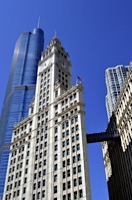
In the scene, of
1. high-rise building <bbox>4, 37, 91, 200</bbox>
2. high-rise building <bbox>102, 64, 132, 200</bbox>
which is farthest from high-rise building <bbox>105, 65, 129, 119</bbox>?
high-rise building <bbox>102, 64, 132, 200</bbox>

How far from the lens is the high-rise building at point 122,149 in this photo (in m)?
70.8

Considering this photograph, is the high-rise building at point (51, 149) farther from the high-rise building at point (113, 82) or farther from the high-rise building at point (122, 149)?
the high-rise building at point (113, 82)

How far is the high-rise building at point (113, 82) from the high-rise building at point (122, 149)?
61.5 m

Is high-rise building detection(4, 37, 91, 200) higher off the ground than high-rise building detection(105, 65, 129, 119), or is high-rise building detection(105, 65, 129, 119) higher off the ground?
high-rise building detection(105, 65, 129, 119)

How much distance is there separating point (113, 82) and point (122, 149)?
8710cm

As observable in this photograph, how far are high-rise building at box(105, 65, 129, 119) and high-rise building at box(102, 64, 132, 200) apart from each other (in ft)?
202

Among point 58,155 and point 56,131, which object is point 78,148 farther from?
point 56,131

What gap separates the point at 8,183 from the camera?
77875 mm

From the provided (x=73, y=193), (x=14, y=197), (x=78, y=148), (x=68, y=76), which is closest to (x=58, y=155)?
(x=78, y=148)

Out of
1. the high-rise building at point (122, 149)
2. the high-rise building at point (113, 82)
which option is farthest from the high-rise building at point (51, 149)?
the high-rise building at point (113, 82)

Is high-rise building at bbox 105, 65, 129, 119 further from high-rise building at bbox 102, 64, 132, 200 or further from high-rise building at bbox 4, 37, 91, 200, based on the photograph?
high-rise building at bbox 102, 64, 132, 200

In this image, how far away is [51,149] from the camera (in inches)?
2884

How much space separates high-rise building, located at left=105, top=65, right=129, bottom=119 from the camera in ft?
486

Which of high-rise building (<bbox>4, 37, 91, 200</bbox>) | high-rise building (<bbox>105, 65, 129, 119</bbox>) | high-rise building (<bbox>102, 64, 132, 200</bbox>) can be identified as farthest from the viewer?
high-rise building (<bbox>105, 65, 129, 119</bbox>)
